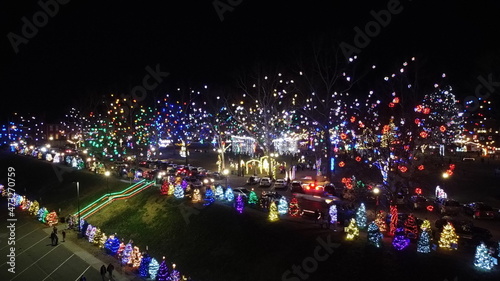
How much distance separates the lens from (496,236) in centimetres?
2234

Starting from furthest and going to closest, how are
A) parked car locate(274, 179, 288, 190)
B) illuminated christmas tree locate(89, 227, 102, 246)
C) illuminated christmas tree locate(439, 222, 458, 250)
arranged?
1. parked car locate(274, 179, 288, 190)
2. illuminated christmas tree locate(89, 227, 102, 246)
3. illuminated christmas tree locate(439, 222, 458, 250)

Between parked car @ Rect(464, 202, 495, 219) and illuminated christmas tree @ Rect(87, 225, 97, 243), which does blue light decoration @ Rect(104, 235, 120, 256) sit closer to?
illuminated christmas tree @ Rect(87, 225, 97, 243)

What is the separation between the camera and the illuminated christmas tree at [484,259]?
17.1 meters

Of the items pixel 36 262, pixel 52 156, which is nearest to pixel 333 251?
pixel 36 262

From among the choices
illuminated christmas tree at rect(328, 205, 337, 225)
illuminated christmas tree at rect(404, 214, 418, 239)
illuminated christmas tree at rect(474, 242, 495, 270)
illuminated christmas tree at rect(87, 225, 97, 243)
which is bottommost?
illuminated christmas tree at rect(87, 225, 97, 243)

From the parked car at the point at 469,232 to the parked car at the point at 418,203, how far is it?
16.4 feet

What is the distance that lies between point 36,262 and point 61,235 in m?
5.15

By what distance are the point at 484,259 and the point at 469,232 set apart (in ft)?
16.4

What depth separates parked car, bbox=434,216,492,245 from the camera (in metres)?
20.3

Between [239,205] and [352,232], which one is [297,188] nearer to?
[239,205]

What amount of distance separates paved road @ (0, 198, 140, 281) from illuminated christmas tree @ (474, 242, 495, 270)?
19085 mm

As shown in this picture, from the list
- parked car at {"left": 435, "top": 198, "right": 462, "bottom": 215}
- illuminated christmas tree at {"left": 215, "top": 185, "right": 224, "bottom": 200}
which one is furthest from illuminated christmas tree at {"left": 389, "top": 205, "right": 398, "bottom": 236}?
illuminated christmas tree at {"left": 215, "top": 185, "right": 224, "bottom": 200}

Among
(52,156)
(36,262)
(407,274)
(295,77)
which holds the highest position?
(295,77)

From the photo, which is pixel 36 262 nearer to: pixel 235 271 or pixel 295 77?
pixel 235 271
